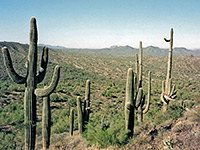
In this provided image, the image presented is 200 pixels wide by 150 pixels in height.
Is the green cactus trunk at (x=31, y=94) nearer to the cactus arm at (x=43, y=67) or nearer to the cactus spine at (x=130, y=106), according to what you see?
the cactus arm at (x=43, y=67)

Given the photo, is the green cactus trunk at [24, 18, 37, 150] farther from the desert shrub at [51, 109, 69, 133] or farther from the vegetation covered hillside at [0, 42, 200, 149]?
the desert shrub at [51, 109, 69, 133]

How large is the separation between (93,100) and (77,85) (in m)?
6.90

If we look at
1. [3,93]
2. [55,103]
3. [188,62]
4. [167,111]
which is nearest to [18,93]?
[3,93]

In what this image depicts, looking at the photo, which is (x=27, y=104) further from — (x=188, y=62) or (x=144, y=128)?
(x=188, y=62)

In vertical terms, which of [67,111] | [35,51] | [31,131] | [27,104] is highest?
[35,51]

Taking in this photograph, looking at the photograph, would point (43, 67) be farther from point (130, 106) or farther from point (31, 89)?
point (130, 106)

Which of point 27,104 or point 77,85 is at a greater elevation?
point 27,104

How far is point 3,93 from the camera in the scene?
18.7 meters

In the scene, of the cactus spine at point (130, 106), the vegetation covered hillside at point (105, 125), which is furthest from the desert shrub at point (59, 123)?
the cactus spine at point (130, 106)

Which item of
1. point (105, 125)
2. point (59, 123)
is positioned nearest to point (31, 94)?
point (105, 125)

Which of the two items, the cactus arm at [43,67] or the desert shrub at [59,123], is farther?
the desert shrub at [59,123]

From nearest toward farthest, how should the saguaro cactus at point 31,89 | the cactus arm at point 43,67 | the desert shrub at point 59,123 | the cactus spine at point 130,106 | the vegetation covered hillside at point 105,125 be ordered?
the saguaro cactus at point 31,89, the vegetation covered hillside at point 105,125, the cactus arm at point 43,67, the cactus spine at point 130,106, the desert shrub at point 59,123

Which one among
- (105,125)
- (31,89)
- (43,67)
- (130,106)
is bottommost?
(105,125)

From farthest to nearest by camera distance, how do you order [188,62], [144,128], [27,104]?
[188,62], [144,128], [27,104]
